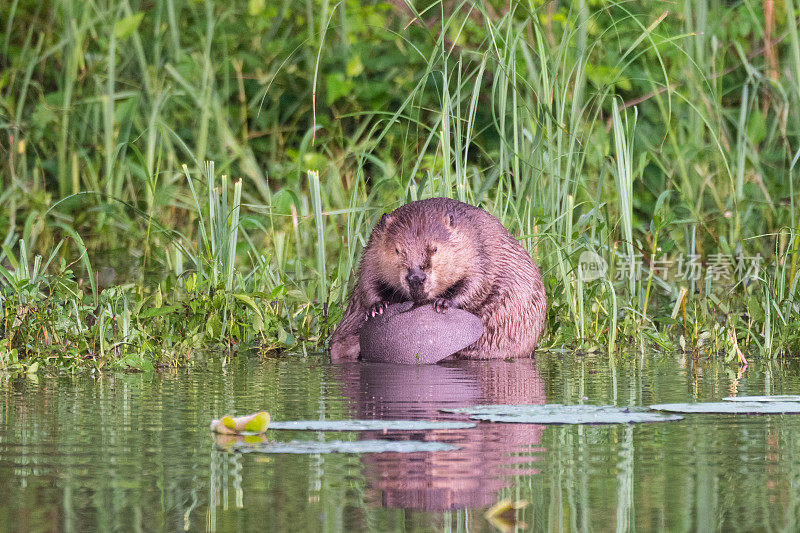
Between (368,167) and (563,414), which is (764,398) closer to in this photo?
(563,414)

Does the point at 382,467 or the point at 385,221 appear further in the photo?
the point at 385,221

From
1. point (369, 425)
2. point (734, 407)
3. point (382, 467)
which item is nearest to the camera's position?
point (382, 467)

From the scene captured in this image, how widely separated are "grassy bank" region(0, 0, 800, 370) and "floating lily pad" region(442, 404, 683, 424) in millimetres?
1935

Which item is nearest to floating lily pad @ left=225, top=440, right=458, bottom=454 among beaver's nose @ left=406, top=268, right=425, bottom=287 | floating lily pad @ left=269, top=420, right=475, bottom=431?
floating lily pad @ left=269, top=420, right=475, bottom=431

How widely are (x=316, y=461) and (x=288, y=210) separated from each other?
6.31 meters

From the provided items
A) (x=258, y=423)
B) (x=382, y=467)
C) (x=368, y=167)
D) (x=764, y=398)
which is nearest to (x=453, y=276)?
(x=764, y=398)

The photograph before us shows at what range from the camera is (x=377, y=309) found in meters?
6.52

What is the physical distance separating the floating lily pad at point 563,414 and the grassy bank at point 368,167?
1.93m

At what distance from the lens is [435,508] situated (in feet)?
9.33

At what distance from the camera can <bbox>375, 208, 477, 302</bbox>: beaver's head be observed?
6.41 meters

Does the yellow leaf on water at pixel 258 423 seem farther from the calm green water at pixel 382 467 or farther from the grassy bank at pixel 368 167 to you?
the grassy bank at pixel 368 167

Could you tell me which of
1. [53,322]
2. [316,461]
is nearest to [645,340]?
[53,322]

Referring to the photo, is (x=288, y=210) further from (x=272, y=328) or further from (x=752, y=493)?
(x=752, y=493)

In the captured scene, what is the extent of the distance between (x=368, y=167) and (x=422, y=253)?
6.47 m
